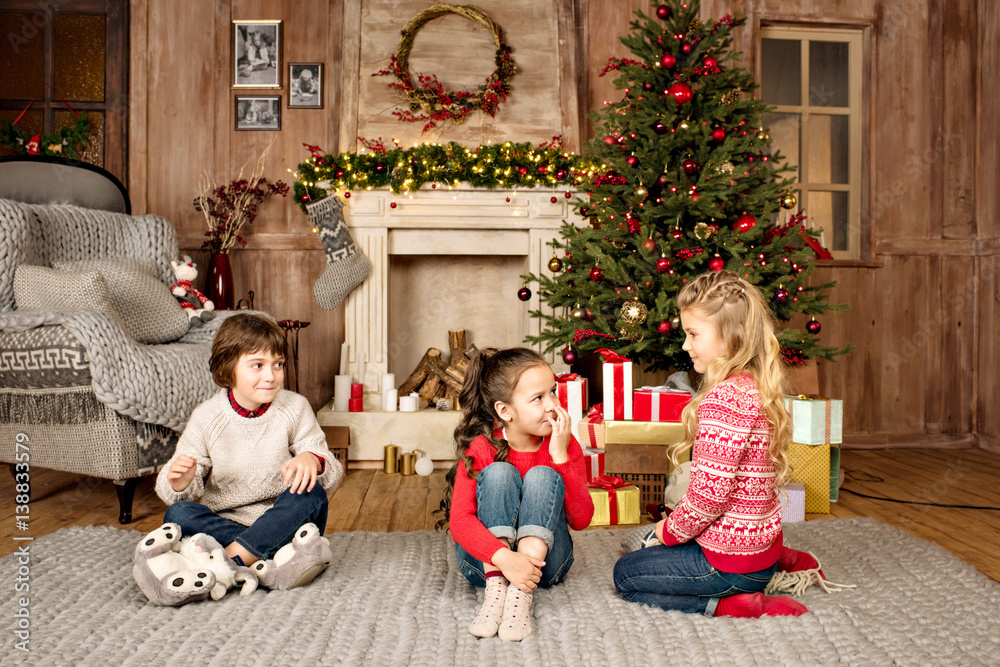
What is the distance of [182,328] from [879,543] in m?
2.51

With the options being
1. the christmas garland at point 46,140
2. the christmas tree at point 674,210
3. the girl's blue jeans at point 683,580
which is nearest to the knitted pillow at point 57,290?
the christmas garland at point 46,140

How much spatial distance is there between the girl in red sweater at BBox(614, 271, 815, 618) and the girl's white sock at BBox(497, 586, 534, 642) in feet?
0.95

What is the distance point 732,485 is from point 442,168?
2.22m

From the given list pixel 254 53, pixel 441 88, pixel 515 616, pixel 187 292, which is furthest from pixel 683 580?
pixel 254 53

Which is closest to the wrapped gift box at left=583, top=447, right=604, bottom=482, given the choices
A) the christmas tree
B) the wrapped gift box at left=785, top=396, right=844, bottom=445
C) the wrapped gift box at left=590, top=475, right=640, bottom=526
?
the wrapped gift box at left=590, top=475, right=640, bottom=526

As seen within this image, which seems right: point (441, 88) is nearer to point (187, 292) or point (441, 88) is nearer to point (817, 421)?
point (187, 292)

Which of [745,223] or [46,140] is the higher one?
[46,140]

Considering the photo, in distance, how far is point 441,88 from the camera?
342cm

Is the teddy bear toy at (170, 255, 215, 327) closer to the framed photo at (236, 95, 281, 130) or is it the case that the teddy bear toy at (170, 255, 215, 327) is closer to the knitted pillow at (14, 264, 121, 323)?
the knitted pillow at (14, 264, 121, 323)

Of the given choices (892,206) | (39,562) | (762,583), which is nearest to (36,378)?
(39,562)

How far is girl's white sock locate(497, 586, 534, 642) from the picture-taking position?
134cm

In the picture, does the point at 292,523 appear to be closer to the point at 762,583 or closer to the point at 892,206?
the point at 762,583

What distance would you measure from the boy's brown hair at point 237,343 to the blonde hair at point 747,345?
3.18ft

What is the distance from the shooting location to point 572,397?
262cm
